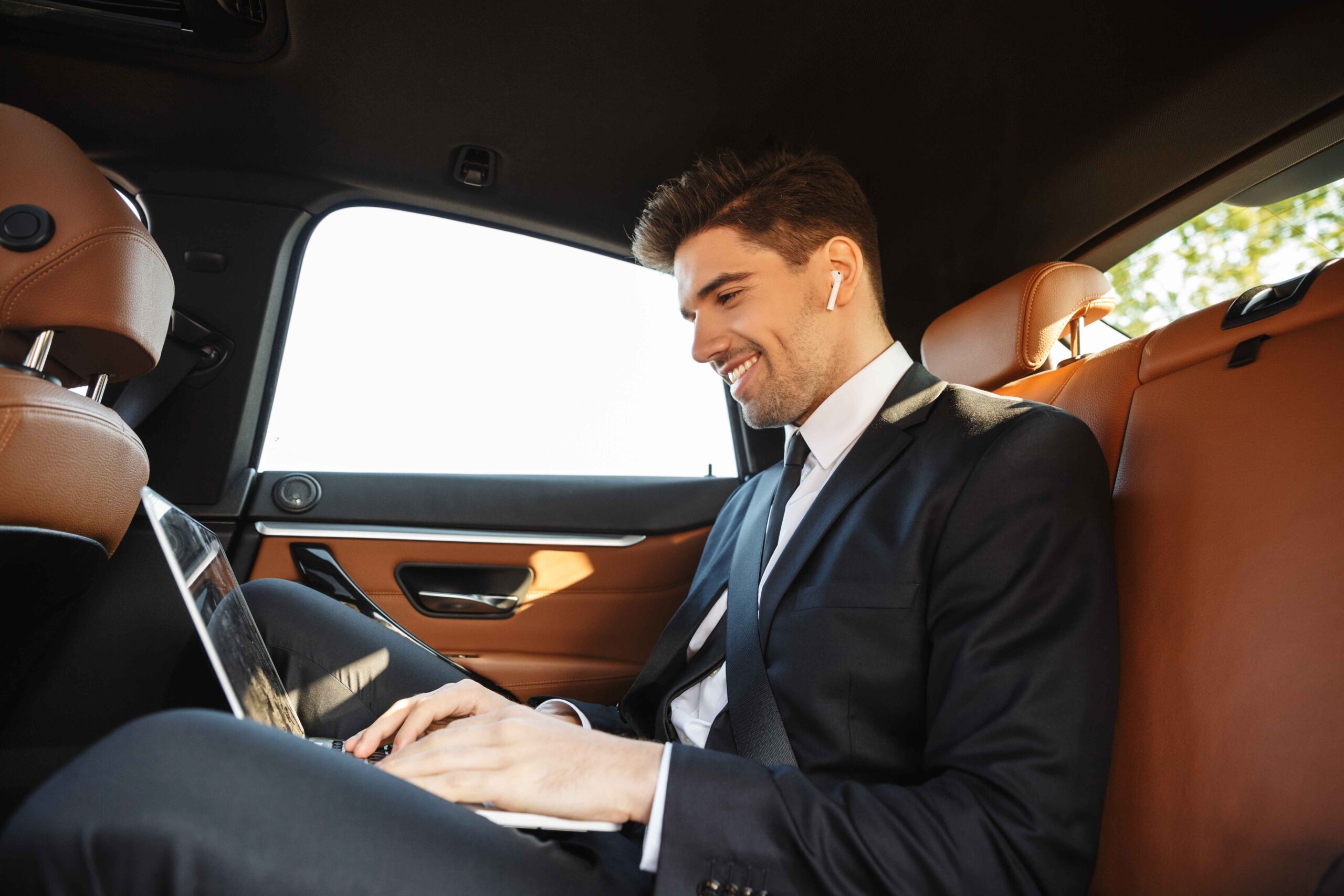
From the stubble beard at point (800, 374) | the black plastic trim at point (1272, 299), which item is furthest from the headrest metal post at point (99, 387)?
the black plastic trim at point (1272, 299)

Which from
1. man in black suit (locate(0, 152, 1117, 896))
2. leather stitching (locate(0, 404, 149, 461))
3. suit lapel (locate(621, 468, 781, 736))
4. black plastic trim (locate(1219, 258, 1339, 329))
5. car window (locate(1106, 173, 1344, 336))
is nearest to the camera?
man in black suit (locate(0, 152, 1117, 896))

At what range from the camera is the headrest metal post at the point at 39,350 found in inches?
47.3

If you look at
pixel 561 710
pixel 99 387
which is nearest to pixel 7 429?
pixel 99 387

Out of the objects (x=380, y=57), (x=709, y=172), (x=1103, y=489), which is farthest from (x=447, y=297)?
(x=1103, y=489)

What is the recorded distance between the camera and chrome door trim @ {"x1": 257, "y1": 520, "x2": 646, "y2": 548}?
6.17ft

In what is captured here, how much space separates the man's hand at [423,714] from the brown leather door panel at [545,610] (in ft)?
2.23

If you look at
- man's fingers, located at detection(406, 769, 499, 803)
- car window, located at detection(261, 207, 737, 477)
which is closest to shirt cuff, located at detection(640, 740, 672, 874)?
man's fingers, located at detection(406, 769, 499, 803)

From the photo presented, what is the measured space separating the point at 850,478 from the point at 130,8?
1663 mm

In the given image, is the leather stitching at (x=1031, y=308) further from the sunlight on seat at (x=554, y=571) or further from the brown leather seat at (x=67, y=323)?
the brown leather seat at (x=67, y=323)

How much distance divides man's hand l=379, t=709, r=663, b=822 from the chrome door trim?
1.13 m

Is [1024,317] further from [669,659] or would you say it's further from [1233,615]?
[669,659]

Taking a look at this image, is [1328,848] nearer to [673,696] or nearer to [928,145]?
[673,696]

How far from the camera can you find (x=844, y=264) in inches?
55.9

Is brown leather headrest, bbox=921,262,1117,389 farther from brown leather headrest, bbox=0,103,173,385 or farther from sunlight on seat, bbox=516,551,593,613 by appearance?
brown leather headrest, bbox=0,103,173,385
